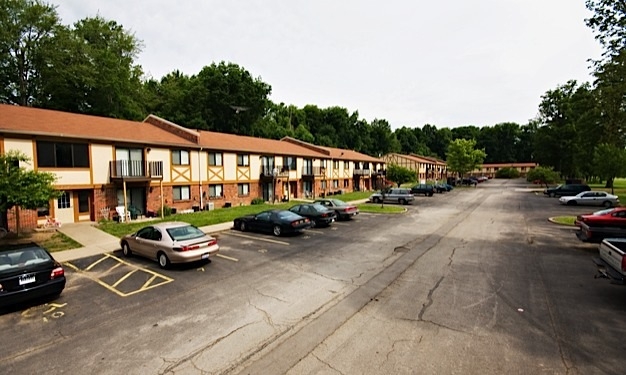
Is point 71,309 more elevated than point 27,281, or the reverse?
point 27,281

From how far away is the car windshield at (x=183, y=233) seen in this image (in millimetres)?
10552

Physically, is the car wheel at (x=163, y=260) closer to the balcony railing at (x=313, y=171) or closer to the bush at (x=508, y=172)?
the balcony railing at (x=313, y=171)

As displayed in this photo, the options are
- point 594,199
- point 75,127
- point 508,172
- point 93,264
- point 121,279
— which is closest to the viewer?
point 121,279

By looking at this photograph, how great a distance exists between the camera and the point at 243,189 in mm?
29266

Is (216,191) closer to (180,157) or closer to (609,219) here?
(180,157)

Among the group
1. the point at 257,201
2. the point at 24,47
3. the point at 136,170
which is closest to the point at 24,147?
the point at 136,170

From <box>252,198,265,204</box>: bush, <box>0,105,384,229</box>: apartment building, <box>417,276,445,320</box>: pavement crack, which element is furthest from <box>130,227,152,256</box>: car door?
<box>252,198,265,204</box>: bush

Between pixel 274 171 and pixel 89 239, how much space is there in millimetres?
18487

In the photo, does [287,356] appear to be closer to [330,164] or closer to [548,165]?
[330,164]

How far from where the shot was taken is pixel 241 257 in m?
11.9

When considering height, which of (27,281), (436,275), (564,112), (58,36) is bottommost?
(436,275)

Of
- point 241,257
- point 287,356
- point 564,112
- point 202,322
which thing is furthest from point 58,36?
point 564,112

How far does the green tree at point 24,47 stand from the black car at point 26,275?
3554 cm

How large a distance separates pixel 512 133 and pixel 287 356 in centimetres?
13587
